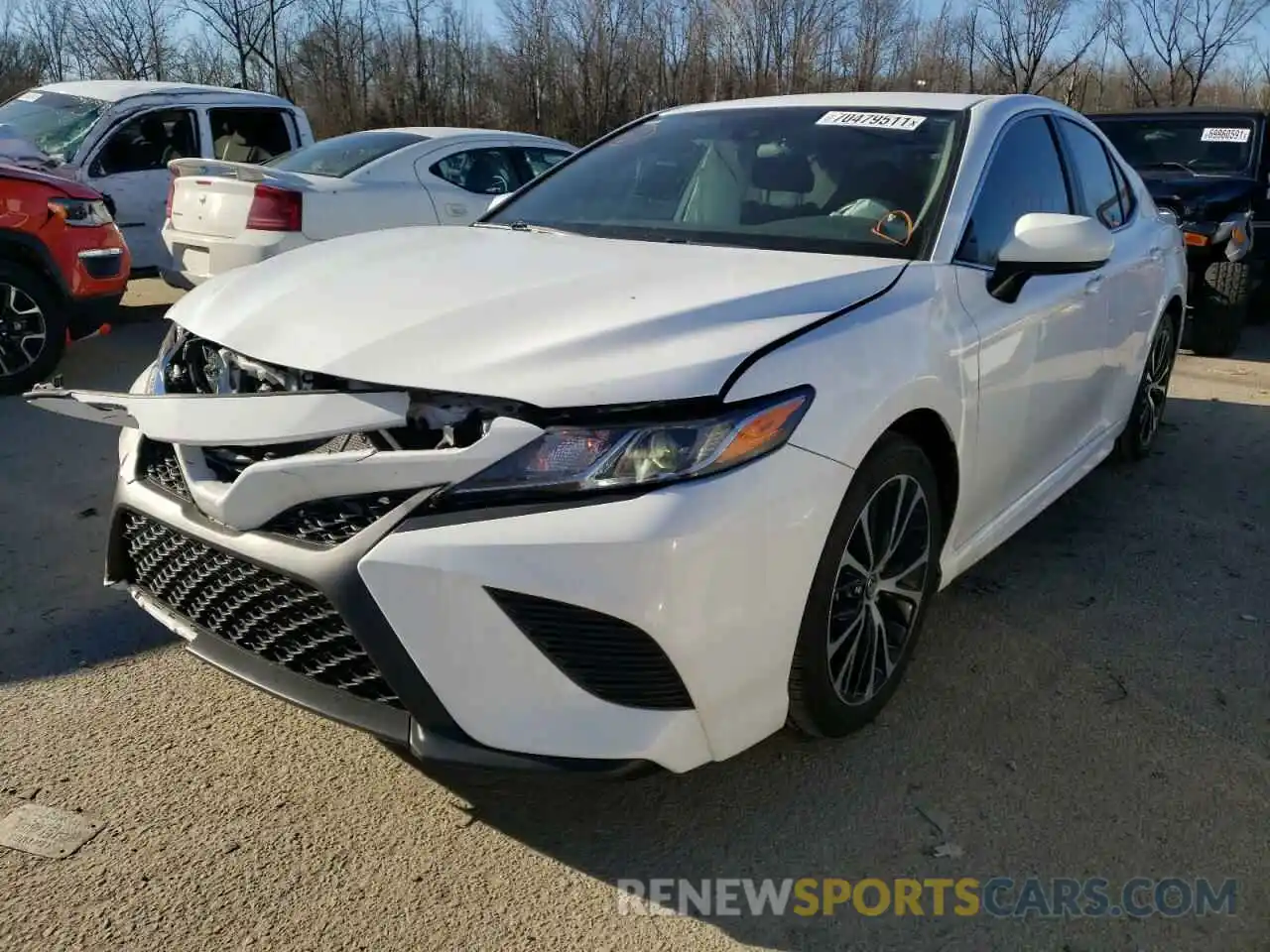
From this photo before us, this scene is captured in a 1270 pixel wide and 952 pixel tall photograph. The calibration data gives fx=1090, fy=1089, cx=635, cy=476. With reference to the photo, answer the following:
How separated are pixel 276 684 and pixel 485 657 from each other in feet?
1.66

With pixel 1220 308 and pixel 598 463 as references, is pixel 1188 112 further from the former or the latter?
pixel 598 463

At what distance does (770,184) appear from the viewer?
10.4 ft

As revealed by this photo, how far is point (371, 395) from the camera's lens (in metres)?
2.04

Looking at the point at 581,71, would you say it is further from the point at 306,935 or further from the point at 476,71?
the point at 306,935

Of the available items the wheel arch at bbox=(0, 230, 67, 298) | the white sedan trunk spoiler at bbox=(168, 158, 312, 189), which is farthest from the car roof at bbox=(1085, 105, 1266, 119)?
the wheel arch at bbox=(0, 230, 67, 298)

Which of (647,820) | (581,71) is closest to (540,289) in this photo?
(647,820)

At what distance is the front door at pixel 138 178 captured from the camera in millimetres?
8133

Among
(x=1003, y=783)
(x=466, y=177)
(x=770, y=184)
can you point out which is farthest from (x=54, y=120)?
(x=1003, y=783)

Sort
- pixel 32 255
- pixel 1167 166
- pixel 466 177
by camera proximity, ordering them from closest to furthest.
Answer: pixel 32 255 < pixel 466 177 < pixel 1167 166

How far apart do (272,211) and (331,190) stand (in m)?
0.46

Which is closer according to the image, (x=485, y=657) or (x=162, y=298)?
(x=485, y=657)

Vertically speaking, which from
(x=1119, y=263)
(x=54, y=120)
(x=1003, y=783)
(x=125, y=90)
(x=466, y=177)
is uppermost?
(x=125, y=90)

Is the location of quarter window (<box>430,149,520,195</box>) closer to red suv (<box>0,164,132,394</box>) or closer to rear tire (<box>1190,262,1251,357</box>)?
red suv (<box>0,164,132,394</box>)

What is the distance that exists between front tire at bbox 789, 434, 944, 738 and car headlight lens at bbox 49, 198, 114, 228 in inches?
204
